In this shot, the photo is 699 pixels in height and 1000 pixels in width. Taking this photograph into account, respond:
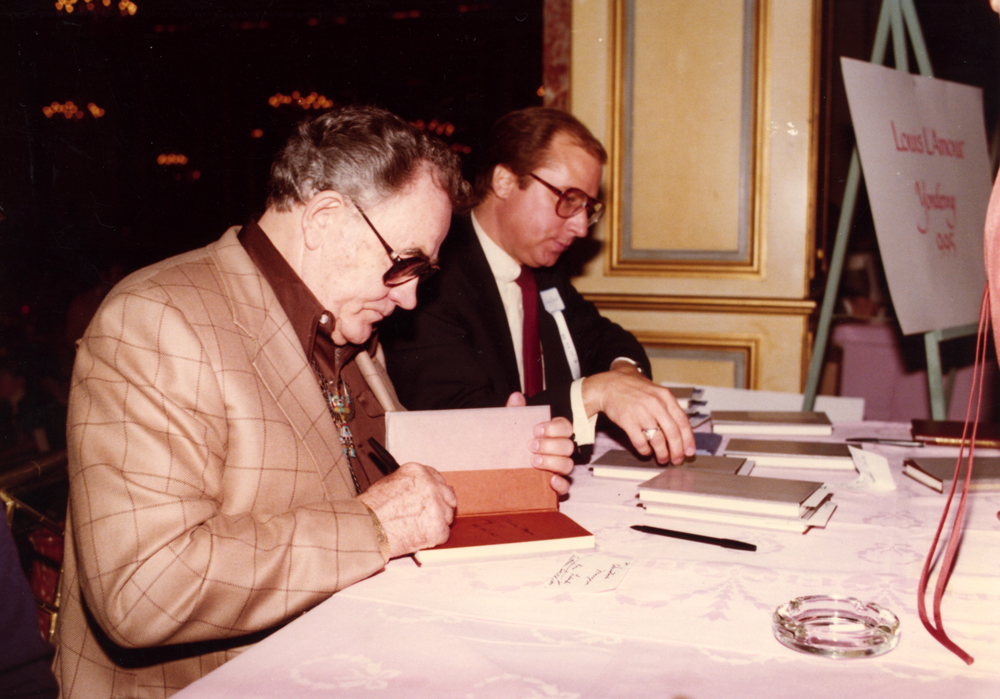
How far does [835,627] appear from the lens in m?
0.91

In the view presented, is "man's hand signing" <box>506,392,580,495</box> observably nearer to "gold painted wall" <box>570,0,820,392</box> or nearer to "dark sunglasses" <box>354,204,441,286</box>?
"dark sunglasses" <box>354,204,441,286</box>

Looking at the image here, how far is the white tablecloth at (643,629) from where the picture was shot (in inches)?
31.9

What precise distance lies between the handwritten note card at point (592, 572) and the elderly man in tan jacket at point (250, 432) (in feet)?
0.72

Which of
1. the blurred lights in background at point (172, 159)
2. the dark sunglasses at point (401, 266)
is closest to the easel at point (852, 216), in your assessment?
the dark sunglasses at point (401, 266)

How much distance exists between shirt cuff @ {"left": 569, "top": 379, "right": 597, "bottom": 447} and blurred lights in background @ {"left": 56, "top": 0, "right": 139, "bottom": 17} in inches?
268

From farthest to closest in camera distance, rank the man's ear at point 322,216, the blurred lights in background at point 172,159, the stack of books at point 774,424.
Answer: the blurred lights in background at point 172,159 → the stack of books at point 774,424 → the man's ear at point 322,216

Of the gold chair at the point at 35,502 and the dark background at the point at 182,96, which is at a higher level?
the dark background at the point at 182,96

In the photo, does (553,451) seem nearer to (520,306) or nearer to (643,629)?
(643,629)

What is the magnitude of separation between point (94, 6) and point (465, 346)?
7.17 m

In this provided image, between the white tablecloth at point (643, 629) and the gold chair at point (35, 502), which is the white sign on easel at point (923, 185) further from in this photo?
the gold chair at point (35, 502)

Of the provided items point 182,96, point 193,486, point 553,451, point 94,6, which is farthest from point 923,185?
point 182,96

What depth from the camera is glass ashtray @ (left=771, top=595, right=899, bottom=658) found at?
862 mm

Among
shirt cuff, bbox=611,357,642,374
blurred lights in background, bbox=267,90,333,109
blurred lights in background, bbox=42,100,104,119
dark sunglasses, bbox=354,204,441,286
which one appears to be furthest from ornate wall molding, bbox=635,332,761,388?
blurred lights in background, bbox=267,90,333,109

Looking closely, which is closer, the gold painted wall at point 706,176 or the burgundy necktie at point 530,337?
the burgundy necktie at point 530,337
